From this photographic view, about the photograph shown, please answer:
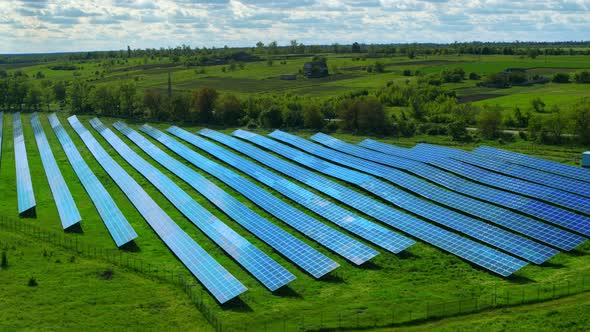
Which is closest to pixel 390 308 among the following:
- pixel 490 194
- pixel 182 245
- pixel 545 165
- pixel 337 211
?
pixel 337 211

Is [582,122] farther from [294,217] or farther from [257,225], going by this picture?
[257,225]

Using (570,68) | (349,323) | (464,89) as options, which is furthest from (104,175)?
(570,68)

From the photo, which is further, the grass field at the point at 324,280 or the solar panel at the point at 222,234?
the solar panel at the point at 222,234

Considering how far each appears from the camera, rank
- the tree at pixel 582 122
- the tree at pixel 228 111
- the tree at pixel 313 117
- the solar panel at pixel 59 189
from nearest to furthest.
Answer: the solar panel at pixel 59 189
the tree at pixel 582 122
the tree at pixel 313 117
the tree at pixel 228 111

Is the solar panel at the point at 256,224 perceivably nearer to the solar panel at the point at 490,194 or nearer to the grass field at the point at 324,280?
the grass field at the point at 324,280

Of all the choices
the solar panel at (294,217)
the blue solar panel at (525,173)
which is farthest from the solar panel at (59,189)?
the blue solar panel at (525,173)

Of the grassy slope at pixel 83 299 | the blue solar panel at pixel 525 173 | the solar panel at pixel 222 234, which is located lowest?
the grassy slope at pixel 83 299

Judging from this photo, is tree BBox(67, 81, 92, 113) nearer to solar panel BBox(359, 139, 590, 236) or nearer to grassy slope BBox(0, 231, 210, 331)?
solar panel BBox(359, 139, 590, 236)
